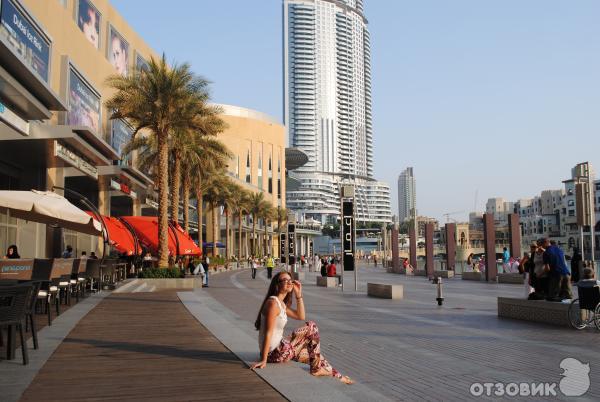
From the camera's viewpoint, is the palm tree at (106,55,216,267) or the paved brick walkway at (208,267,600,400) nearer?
the paved brick walkway at (208,267,600,400)

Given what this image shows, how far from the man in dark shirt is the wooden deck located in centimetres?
671

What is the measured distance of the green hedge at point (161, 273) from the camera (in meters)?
24.2

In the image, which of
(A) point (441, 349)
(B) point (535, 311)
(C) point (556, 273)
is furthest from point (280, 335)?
(B) point (535, 311)

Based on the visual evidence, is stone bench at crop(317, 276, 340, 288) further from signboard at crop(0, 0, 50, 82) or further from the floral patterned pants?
the floral patterned pants

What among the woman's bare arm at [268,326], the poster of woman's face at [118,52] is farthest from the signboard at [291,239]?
the woman's bare arm at [268,326]

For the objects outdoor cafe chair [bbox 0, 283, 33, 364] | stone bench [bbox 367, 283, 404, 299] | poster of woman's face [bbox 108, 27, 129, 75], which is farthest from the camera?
poster of woman's face [bbox 108, 27, 129, 75]

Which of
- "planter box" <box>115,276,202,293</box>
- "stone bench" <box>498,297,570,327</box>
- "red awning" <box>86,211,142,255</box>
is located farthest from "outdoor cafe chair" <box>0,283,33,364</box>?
"red awning" <box>86,211,142,255</box>

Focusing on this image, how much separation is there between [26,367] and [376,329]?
6.38 metres

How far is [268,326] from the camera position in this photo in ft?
21.5

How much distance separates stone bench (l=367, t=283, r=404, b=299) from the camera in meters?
19.0

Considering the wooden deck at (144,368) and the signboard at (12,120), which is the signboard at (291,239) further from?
the wooden deck at (144,368)

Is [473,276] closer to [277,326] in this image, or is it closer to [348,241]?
[348,241]

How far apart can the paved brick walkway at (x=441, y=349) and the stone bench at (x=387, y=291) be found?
4.14 meters

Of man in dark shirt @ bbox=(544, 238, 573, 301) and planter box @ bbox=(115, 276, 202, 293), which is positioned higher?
man in dark shirt @ bbox=(544, 238, 573, 301)
